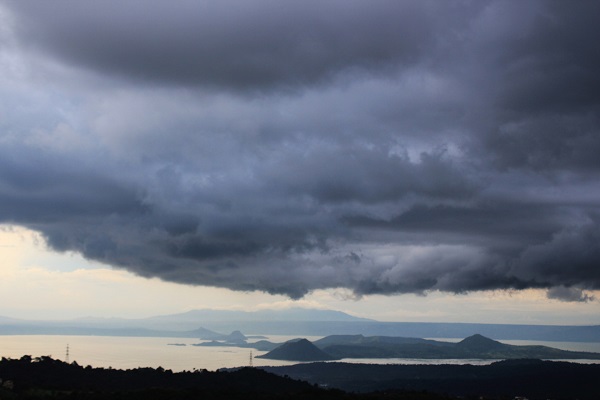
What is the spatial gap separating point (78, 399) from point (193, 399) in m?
30.8

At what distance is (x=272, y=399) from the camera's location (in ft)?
652

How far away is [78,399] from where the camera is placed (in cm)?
19825

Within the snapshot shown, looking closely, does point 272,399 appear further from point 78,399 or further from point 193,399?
point 78,399

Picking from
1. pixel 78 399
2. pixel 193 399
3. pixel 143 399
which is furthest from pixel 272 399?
pixel 78 399

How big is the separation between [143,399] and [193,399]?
13322 mm

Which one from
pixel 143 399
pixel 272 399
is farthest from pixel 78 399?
pixel 272 399

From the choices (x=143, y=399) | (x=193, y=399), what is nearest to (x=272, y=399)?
(x=193, y=399)

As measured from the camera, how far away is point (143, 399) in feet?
650

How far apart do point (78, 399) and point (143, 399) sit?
691 inches

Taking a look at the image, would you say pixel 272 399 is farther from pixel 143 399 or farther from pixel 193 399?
pixel 143 399

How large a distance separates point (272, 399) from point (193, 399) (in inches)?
846

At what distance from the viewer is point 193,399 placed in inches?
7859

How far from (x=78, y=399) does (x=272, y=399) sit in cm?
5224

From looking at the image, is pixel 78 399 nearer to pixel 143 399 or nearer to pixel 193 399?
pixel 143 399
